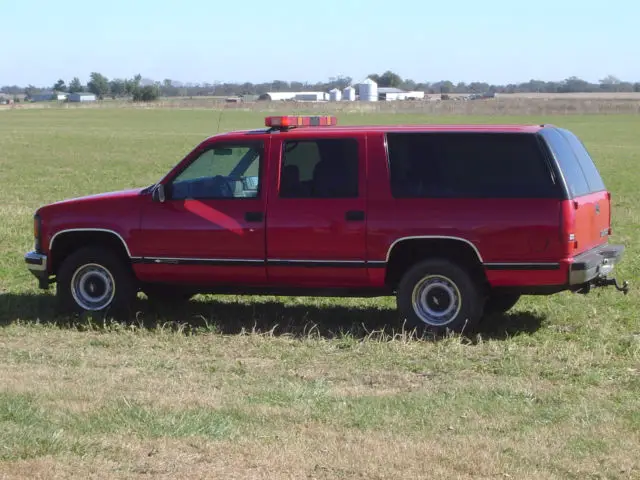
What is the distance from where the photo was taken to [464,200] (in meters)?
8.61

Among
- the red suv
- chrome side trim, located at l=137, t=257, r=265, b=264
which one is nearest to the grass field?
the red suv

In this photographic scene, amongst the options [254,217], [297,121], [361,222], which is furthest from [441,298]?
[297,121]

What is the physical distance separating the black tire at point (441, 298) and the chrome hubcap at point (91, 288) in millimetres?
2603

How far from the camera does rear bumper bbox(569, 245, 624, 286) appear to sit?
8.43 meters

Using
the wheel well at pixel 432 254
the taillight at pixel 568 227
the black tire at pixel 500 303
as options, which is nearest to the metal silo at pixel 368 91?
the black tire at pixel 500 303

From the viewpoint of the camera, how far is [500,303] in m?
9.86

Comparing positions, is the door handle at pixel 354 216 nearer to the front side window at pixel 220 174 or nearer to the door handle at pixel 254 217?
the door handle at pixel 254 217

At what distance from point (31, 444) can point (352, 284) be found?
12.8ft

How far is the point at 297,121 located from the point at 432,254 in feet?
5.44

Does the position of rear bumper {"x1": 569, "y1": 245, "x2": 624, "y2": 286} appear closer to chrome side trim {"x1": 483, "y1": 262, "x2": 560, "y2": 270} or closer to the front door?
chrome side trim {"x1": 483, "y1": 262, "x2": 560, "y2": 270}

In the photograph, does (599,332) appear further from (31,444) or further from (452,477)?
(31,444)

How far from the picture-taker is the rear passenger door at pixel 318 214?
8875 mm

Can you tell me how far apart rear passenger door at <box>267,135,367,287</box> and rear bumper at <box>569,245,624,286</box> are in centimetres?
163

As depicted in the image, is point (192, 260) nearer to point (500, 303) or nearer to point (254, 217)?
point (254, 217)
